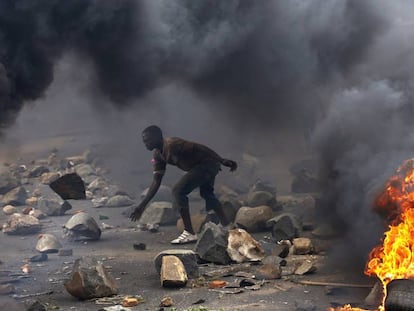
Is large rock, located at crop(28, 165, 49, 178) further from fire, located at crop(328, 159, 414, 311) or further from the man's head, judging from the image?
fire, located at crop(328, 159, 414, 311)

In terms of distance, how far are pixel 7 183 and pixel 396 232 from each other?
36.1ft

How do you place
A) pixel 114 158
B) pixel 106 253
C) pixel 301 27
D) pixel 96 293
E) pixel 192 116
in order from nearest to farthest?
pixel 96 293
pixel 106 253
pixel 301 27
pixel 192 116
pixel 114 158

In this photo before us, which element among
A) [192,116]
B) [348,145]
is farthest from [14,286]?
[192,116]

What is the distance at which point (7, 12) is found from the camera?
721 cm

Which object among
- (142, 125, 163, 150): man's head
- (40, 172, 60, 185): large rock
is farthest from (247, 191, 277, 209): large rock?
(40, 172, 60, 185): large rock

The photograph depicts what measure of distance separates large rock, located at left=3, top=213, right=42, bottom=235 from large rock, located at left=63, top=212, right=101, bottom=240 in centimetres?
100

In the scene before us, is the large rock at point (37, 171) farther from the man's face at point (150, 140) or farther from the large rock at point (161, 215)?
the man's face at point (150, 140)

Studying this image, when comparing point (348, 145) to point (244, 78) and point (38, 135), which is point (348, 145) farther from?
point (38, 135)

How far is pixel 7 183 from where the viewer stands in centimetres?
1449

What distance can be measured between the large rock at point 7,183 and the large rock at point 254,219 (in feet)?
22.6

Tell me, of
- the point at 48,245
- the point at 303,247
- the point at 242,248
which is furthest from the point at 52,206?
the point at 303,247

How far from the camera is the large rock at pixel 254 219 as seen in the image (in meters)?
→ 9.80

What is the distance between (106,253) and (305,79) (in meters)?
5.05

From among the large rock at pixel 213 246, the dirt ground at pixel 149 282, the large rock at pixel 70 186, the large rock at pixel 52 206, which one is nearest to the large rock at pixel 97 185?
the large rock at pixel 52 206
